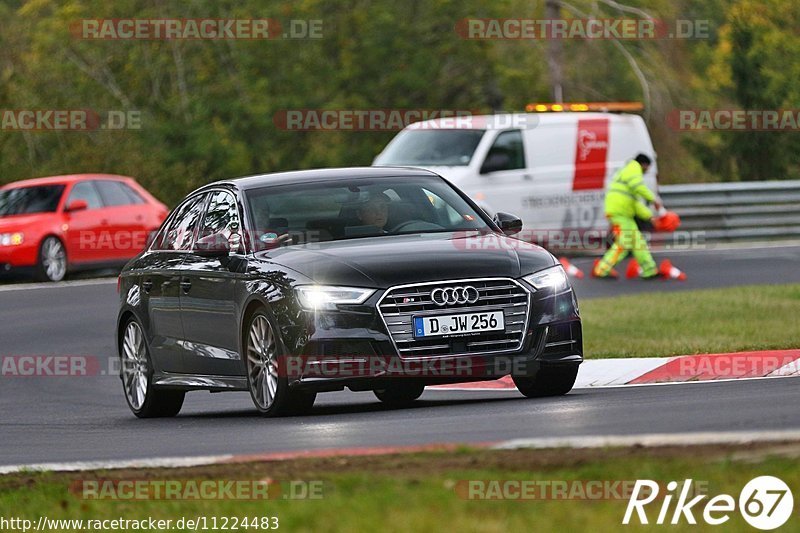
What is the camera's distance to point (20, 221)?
25.3 m

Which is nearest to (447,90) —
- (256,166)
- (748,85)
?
(256,166)

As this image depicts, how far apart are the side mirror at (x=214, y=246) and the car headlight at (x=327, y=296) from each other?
1.20 metres

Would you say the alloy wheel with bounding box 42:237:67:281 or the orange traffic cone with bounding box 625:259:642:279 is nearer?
the orange traffic cone with bounding box 625:259:642:279

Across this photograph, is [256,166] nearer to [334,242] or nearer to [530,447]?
[334,242]

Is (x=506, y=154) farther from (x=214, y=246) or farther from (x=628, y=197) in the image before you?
(x=214, y=246)

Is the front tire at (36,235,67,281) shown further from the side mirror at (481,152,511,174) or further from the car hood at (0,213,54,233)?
the side mirror at (481,152,511,174)

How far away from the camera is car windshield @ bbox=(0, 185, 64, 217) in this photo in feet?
85.0

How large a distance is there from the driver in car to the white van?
521 inches

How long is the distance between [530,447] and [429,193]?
4.90 m

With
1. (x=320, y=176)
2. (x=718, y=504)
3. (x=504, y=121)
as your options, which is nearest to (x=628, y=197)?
(x=504, y=121)

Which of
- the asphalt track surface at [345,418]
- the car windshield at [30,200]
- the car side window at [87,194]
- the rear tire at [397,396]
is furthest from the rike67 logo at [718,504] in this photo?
the car side window at [87,194]

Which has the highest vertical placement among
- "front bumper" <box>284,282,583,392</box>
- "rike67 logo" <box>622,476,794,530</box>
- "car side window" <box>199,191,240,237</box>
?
"car side window" <box>199,191,240,237</box>

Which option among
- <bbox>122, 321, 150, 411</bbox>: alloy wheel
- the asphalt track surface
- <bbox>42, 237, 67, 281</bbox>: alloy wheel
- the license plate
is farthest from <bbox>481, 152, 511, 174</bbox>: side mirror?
the license plate

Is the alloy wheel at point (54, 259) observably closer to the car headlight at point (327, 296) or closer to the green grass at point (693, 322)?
the green grass at point (693, 322)
